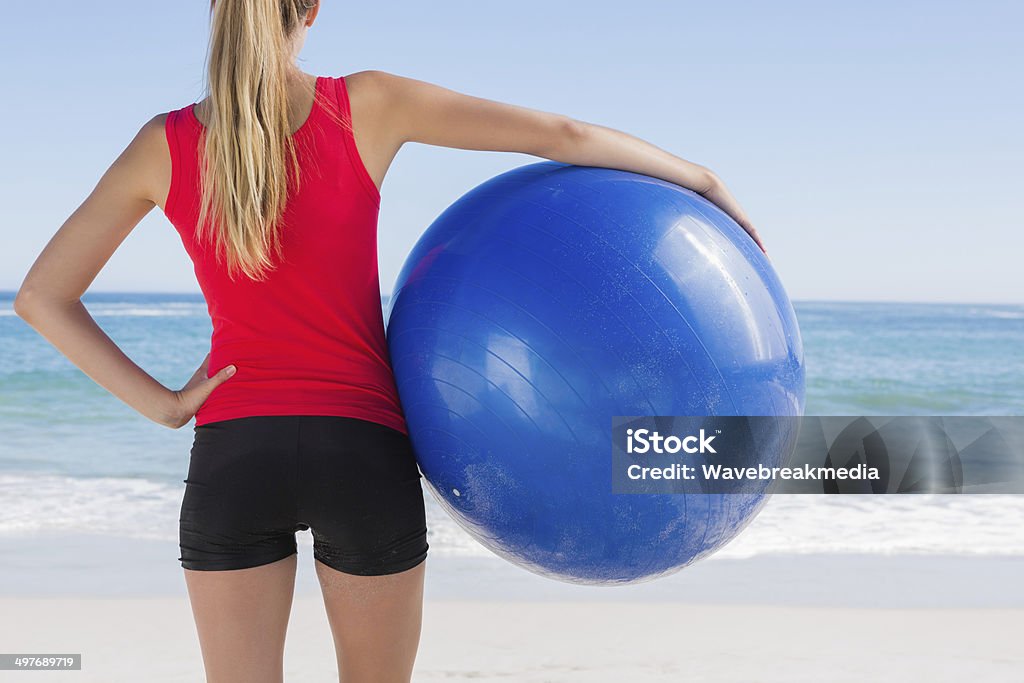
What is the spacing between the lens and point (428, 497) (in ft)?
26.7

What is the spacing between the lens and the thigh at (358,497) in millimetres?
2037

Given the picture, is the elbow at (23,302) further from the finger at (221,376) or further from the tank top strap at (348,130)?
the tank top strap at (348,130)

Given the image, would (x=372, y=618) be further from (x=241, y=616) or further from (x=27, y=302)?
(x=27, y=302)

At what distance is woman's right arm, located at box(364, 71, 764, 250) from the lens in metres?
2.09

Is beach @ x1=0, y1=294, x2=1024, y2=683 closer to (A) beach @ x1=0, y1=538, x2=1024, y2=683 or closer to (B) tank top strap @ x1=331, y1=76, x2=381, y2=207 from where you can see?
(A) beach @ x1=0, y1=538, x2=1024, y2=683

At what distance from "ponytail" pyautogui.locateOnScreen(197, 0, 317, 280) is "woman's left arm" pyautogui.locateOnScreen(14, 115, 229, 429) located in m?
0.16

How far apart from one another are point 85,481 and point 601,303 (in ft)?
25.8

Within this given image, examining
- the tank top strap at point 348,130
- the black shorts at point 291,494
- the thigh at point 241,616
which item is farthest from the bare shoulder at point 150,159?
the thigh at point 241,616

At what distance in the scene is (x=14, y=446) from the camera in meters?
10.9

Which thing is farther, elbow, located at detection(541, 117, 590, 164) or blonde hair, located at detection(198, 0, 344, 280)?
elbow, located at detection(541, 117, 590, 164)

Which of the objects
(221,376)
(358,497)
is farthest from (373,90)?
(358,497)

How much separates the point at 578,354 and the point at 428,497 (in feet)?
20.2

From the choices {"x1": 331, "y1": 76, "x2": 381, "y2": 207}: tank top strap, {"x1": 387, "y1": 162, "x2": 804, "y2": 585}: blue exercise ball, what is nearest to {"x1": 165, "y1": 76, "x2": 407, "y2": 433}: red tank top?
{"x1": 331, "y1": 76, "x2": 381, "y2": 207}: tank top strap

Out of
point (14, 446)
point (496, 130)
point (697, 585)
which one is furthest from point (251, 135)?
point (14, 446)
